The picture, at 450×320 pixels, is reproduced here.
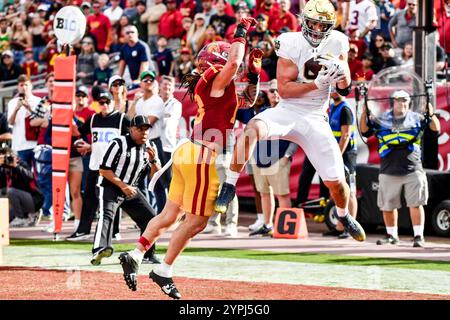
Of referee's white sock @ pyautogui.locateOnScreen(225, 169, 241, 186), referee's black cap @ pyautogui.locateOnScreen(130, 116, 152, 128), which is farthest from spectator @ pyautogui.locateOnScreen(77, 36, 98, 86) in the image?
referee's white sock @ pyautogui.locateOnScreen(225, 169, 241, 186)

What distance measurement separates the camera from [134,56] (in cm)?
1655

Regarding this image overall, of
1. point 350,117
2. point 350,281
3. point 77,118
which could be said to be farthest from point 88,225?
point 350,281

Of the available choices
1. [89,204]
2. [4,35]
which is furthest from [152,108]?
[4,35]

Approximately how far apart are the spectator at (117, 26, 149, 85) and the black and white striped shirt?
5.58 metres

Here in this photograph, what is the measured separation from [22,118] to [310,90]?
8067 mm

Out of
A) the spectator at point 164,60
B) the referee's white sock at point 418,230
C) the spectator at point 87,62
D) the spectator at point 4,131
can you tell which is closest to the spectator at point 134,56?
the spectator at point 164,60

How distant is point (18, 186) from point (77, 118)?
1446 mm

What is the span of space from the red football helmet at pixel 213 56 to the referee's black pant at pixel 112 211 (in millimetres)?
2717

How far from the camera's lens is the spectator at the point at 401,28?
1559 cm

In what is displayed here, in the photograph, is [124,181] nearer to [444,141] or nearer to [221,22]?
[444,141]

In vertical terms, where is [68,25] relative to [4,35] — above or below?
below

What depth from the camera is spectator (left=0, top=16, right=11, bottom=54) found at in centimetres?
2133

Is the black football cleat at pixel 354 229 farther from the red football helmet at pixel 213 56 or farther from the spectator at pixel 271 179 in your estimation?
the spectator at pixel 271 179

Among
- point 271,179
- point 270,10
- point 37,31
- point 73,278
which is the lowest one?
point 73,278
